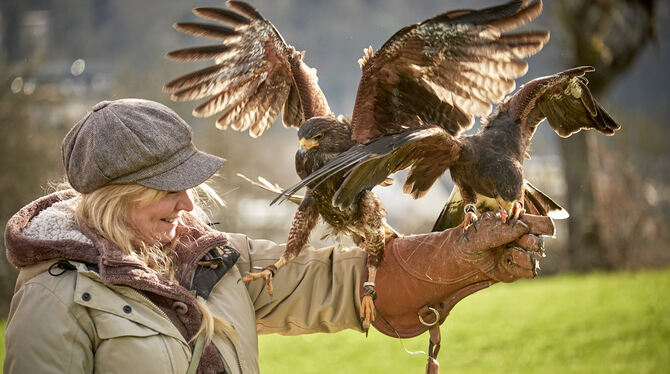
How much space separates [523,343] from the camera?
5480 millimetres

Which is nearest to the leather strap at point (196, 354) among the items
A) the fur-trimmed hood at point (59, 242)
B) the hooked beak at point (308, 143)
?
the fur-trimmed hood at point (59, 242)

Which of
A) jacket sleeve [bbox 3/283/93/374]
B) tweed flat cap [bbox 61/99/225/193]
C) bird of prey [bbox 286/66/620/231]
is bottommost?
jacket sleeve [bbox 3/283/93/374]

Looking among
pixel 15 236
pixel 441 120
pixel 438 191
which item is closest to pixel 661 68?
pixel 438 191

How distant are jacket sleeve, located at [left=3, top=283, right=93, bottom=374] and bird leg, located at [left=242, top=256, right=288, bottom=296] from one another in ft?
2.24

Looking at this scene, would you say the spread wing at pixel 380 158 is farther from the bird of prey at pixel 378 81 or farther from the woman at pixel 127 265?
the woman at pixel 127 265

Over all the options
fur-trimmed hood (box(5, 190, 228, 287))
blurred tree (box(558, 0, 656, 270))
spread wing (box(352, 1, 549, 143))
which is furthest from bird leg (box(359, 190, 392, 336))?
blurred tree (box(558, 0, 656, 270))

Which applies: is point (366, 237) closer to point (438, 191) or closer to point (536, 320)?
point (536, 320)

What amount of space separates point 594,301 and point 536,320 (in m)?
1.02

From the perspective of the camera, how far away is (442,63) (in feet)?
8.78

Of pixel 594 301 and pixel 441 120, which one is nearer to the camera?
pixel 441 120

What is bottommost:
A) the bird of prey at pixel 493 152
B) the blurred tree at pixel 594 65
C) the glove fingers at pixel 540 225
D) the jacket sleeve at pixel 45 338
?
the jacket sleeve at pixel 45 338

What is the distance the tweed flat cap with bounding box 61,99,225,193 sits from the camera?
1.90 metres

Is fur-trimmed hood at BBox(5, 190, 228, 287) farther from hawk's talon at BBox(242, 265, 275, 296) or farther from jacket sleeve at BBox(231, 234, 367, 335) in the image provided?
jacket sleeve at BBox(231, 234, 367, 335)

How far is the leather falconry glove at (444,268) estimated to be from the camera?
2.20 meters
